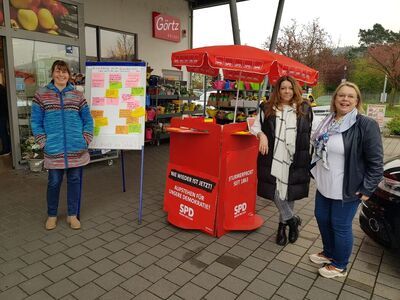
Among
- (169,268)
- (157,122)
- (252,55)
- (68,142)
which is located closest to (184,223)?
(169,268)

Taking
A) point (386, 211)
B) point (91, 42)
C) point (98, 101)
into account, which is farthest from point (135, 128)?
point (91, 42)

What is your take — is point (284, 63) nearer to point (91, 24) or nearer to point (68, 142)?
point (68, 142)

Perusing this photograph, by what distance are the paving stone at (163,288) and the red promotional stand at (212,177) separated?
3.08 ft

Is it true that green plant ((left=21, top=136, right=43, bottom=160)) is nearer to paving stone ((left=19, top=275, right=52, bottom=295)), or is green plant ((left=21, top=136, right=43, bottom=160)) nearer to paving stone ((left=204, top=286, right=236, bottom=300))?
paving stone ((left=19, top=275, right=52, bottom=295))

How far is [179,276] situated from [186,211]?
1.00 metres

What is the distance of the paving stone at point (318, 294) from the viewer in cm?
254

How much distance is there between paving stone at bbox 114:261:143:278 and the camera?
2765 mm

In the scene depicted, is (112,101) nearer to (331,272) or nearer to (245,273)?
(245,273)

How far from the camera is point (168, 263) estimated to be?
9.68 ft

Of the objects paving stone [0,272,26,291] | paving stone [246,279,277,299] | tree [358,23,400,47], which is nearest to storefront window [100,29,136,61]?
paving stone [0,272,26,291]

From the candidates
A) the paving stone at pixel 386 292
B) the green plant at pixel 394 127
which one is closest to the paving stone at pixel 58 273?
the paving stone at pixel 386 292

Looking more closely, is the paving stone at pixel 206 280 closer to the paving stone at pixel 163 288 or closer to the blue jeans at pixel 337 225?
the paving stone at pixel 163 288

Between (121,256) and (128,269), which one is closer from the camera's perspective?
(128,269)

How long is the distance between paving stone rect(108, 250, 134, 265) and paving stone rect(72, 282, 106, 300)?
39 centimetres
